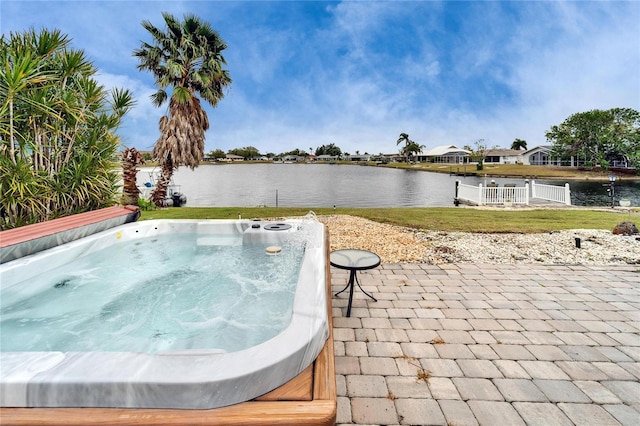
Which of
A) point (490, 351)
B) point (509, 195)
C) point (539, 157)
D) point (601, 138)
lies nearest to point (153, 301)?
point (490, 351)

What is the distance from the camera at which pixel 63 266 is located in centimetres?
357

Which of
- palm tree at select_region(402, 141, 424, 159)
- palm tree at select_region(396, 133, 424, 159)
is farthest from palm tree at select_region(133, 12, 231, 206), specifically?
palm tree at select_region(396, 133, 424, 159)

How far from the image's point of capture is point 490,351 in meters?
2.45

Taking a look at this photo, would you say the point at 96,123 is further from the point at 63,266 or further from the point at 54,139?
the point at 63,266

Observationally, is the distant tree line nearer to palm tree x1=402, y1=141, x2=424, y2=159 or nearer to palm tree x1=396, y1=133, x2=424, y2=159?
palm tree x1=402, y1=141, x2=424, y2=159

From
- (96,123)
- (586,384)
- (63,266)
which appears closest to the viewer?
(586,384)

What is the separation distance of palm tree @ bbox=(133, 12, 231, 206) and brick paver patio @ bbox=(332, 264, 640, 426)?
11379 millimetres

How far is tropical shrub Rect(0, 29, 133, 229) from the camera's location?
4602 millimetres

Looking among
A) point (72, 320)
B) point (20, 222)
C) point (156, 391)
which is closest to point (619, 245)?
point (156, 391)

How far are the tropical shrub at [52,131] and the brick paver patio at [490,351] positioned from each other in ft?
17.1

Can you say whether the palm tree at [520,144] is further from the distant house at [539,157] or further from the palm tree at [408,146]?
the distant house at [539,157]

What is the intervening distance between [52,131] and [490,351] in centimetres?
738

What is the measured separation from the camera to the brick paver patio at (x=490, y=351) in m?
1.86

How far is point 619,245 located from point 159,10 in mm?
16190
